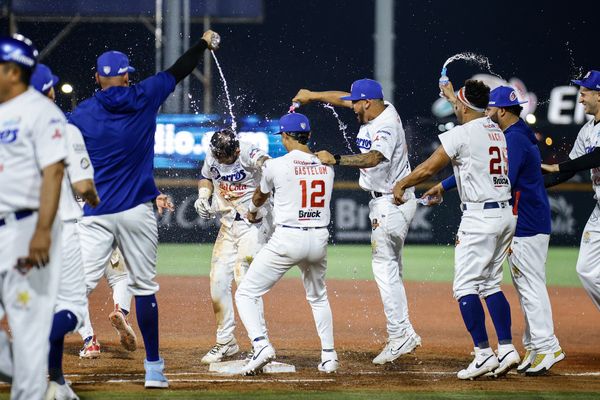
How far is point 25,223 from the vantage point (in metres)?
4.69

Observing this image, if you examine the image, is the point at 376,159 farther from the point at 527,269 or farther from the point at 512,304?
the point at 512,304

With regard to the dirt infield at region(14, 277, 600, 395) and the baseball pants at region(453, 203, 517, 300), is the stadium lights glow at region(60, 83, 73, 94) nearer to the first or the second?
the dirt infield at region(14, 277, 600, 395)

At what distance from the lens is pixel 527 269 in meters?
7.62

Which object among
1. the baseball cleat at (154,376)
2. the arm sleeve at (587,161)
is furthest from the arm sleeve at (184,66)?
the arm sleeve at (587,161)

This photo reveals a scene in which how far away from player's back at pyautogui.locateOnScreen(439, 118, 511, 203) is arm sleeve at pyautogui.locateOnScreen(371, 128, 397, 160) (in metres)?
0.85

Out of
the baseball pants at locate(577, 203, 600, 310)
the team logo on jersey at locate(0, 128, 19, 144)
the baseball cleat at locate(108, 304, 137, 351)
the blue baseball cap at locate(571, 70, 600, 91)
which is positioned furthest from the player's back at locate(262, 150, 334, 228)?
the team logo on jersey at locate(0, 128, 19, 144)

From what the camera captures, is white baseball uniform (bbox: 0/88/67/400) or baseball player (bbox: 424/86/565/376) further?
baseball player (bbox: 424/86/565/376)

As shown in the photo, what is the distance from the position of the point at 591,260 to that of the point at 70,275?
169 inches

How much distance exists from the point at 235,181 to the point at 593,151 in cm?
288

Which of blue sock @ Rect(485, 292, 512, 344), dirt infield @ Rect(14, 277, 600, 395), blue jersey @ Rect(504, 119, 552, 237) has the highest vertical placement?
blue jersey @ Rect(504, 119, 552, 237)

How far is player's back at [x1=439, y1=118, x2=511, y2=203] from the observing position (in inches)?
281

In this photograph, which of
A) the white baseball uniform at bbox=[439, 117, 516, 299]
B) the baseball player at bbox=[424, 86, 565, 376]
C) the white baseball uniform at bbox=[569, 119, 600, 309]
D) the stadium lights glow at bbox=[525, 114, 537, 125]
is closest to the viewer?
the white baseball uniform at bbox=[439, 117, 516, 299]

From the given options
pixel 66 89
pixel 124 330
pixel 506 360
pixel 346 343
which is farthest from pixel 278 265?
pixel 66 89

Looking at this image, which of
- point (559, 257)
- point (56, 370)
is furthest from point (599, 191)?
point (559, 257)
